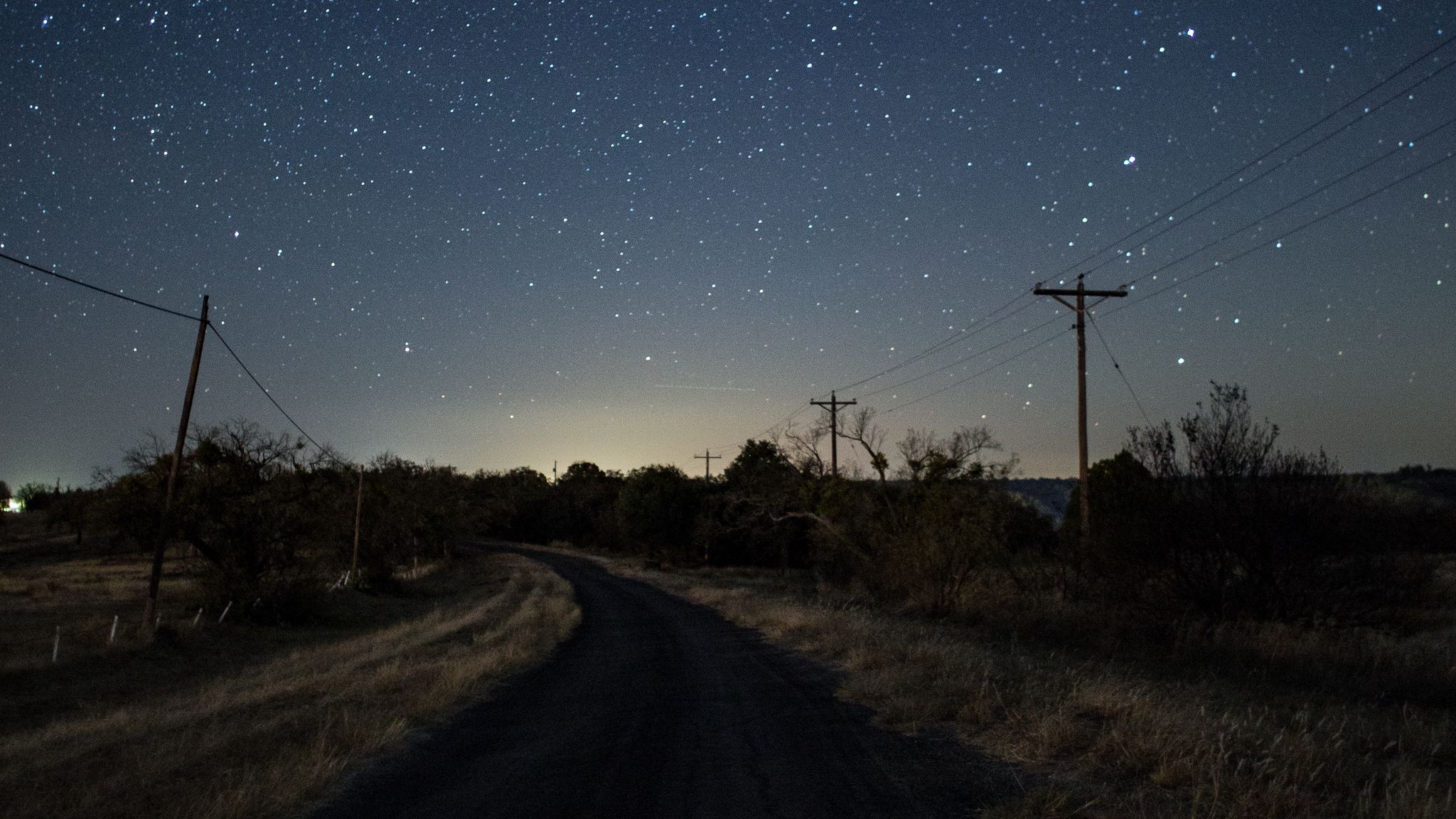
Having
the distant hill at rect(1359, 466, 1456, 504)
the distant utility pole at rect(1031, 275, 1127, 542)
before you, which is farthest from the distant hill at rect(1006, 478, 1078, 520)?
the distant utility pole at rect(1031, 275, 1127, 542)

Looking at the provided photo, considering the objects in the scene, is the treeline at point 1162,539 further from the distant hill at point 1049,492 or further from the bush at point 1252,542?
the distant hill at point 1049,492

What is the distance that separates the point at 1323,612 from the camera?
17344 mm

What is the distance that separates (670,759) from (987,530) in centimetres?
1784

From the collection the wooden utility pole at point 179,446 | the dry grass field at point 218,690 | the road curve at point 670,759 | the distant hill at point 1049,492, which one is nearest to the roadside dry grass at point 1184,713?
the road curve at point 670,759

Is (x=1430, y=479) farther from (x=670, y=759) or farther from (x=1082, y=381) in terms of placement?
(x=670, y=759)

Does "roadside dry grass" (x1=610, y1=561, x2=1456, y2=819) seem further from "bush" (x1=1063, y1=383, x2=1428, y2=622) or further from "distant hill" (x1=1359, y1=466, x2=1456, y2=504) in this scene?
"distant hill" (x1=1359, y1=466, x2=1456, y2=504)

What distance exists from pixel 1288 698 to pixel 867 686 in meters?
5.61

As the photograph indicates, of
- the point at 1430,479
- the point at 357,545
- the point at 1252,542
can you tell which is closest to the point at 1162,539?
the point at 1252,542

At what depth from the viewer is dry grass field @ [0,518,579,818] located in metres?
7.21

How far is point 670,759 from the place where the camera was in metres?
8.33

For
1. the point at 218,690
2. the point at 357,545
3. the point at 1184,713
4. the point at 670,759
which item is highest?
the point at 357,545

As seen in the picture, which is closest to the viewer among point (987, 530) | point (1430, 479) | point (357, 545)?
point (987, 530)

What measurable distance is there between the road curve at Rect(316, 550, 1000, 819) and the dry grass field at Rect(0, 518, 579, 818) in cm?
68

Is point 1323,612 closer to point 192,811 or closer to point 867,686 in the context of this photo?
point 867,686
